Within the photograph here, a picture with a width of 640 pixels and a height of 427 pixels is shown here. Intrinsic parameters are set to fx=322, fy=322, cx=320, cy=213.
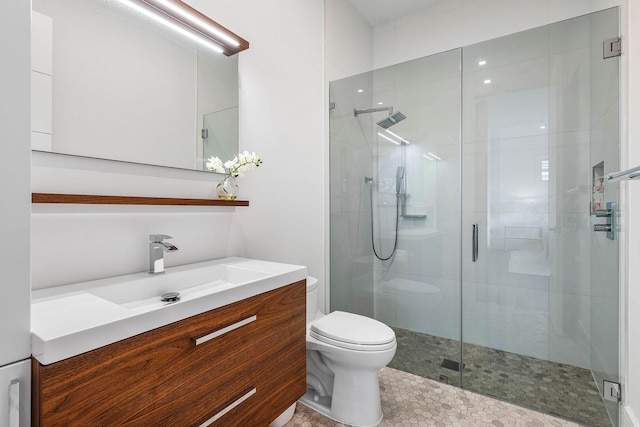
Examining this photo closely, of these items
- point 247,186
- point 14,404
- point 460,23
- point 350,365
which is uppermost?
point 460,23

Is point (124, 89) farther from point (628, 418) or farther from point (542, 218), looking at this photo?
point (628, 418)

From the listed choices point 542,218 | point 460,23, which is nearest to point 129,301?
point 542,218

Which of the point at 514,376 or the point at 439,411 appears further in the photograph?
the point at 514,376

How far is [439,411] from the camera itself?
5.60 feet

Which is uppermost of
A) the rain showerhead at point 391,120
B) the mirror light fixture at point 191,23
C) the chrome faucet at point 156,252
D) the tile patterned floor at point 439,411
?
the mirror light fixture at point 191,23

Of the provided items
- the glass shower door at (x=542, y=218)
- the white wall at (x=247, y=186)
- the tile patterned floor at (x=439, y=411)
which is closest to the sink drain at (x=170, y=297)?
the white wall at (x=247, y=186)

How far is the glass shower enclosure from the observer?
5.77 ft

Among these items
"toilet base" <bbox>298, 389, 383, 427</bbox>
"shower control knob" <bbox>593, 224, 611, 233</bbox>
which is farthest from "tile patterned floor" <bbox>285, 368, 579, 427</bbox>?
"shower control knob" <bbox>593, 224, 611, 233</bbox>

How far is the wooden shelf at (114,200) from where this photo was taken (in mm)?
1030

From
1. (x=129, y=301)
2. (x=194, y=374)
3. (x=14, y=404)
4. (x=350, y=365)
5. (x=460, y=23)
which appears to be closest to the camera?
(x=14, y=404)

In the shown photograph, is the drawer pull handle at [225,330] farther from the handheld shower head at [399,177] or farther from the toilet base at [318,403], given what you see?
the handheld shower head at [399,177]

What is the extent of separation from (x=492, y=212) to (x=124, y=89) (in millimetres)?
2124

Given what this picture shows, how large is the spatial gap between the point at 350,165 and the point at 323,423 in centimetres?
171

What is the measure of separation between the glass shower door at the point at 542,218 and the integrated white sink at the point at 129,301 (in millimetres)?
1408
